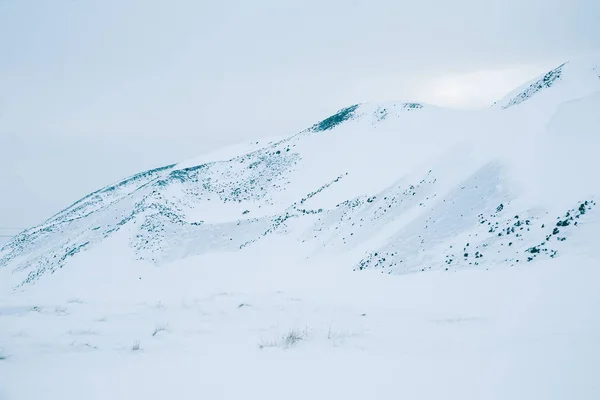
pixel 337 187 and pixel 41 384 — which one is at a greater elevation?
pixel 337 187

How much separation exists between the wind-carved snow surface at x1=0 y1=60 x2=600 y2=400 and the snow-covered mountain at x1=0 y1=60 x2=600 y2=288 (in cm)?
17

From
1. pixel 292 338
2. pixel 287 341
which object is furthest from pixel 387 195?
pixel 287 341

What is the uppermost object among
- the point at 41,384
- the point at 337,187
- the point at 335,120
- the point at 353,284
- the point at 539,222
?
the point at 335,120

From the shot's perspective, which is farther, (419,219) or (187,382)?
(419,219)

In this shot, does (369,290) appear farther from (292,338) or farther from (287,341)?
(287,341)

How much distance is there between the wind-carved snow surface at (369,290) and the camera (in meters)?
4.87

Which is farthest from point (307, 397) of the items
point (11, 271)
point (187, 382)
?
point (11, 271)

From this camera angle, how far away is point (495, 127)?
90.9 feet

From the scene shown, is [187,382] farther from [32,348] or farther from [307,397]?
[32,348]

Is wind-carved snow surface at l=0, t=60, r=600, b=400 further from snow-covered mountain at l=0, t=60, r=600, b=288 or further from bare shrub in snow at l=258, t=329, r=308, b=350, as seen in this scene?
snow-covered mountain at l=0, t=60, r=600, b=288

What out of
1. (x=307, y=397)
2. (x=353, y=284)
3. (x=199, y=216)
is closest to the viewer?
(x=307, y=397)

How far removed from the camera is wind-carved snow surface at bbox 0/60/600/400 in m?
4.87

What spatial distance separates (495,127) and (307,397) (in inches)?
1144

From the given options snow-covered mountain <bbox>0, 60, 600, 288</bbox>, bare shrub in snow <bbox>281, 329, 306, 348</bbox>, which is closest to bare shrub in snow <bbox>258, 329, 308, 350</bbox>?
bare shrub in snow <bbox>281, 329, 306, 348</bbox>
